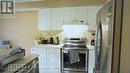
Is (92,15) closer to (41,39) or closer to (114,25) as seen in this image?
(41,39)

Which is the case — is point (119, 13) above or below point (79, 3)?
below

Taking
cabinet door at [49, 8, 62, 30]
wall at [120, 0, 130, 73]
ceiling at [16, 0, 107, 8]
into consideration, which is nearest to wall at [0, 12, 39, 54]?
ceiling at [16, 0, 107, 8]

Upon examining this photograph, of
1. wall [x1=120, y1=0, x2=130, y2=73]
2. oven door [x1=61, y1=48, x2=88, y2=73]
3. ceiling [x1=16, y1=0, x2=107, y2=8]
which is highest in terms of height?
ceiling [x1=16, y1=0, x2=107, y2=8]

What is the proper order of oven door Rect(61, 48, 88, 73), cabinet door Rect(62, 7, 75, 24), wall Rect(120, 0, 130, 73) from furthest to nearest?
cabinet door Rect(62, 7, 75, 24) < oven door Rect(61, 48, 88, 73) < wall Rect(120, 0, 130, 73)

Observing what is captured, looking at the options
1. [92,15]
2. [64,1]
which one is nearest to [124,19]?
[92,15]

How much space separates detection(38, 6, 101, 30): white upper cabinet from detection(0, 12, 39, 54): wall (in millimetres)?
960

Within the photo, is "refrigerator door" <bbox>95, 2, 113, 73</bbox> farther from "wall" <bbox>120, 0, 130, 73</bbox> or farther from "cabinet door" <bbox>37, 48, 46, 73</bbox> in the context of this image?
"cabinet door" <bbox>37, 48, 46, 73</bbox>

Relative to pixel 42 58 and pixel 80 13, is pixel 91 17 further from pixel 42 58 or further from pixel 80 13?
pixel 42 58

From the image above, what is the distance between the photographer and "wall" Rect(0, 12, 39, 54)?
5.45m

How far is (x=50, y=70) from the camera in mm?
4328

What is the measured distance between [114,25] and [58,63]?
333cm

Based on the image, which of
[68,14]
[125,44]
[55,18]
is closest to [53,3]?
[55,18]

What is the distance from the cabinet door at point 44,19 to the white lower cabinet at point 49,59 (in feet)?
2.51

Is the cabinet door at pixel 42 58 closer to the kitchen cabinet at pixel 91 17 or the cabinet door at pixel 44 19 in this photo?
the cabinet door at pixel 44 19
